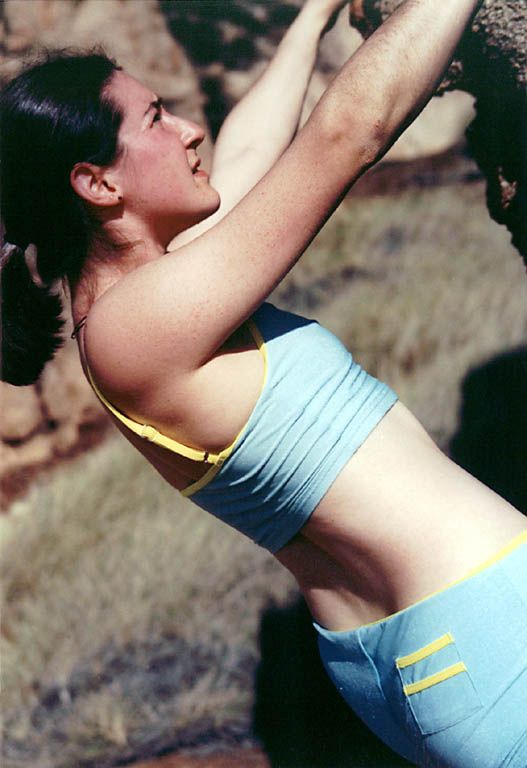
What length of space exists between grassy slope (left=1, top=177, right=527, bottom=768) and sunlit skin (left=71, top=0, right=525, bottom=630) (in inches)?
44.9

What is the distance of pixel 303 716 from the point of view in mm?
2168

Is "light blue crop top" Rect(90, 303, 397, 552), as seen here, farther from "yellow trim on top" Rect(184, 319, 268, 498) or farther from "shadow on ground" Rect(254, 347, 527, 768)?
"shadow on ground" Rect(254, 347, 527, 768)

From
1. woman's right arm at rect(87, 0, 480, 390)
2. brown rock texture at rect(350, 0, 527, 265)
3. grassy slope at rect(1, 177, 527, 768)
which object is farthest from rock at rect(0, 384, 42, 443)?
woman's right arm at rect(87, 0, 480, 390)

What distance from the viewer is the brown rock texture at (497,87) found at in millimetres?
1488

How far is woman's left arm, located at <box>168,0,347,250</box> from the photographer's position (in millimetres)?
1524

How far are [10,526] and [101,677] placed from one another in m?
0.96

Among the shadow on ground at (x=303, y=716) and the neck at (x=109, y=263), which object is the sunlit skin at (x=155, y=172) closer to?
the neck at (x=109, y=263)

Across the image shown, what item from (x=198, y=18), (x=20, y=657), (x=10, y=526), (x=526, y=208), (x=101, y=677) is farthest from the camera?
(x=198, y=18)

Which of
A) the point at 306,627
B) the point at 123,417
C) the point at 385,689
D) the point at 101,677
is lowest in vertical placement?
the point at 101,677

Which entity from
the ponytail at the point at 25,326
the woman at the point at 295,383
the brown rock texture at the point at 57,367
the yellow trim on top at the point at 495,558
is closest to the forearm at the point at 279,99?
the woman at the point at 295,383

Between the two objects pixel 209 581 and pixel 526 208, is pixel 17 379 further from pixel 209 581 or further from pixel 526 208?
pixel 209 581

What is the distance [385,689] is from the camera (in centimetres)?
120

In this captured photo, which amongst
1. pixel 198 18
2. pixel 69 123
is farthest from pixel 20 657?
pixel 198 18

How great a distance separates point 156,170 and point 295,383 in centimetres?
40
